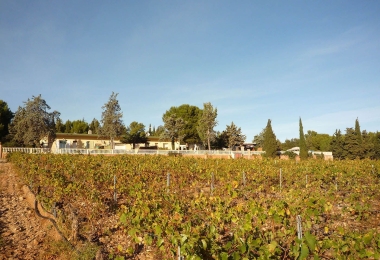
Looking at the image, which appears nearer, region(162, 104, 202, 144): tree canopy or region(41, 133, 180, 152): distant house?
region(41, 133, 180, 152): distant house

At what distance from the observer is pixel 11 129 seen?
142ft

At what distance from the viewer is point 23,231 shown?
284 inches

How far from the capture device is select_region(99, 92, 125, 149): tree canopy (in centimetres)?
4331

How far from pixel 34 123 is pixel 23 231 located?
35.8 m

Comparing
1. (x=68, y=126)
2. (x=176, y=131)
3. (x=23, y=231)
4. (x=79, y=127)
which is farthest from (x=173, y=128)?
(x=23, y=231)

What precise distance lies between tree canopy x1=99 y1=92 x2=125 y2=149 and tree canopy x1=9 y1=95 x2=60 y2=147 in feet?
22.4

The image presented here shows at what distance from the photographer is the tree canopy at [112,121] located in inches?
1705

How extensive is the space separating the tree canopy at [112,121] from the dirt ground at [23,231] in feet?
108

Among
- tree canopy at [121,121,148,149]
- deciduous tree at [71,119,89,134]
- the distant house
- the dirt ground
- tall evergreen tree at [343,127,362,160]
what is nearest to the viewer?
the dirt ground

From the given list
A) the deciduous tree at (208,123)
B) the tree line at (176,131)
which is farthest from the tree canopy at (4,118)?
the deciduous tree at (208,123)

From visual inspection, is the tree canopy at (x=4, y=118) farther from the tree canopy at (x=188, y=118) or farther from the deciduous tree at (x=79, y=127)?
the tree canopy at (x=188, y=118)

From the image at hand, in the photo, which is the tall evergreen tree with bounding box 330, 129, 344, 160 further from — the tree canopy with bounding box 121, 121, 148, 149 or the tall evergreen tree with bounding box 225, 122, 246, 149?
the tree canopy with bounding box 121, 121, 148, 149

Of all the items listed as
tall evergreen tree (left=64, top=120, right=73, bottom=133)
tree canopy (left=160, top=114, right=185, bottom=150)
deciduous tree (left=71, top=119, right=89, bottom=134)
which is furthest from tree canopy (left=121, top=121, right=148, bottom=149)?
tall evergreen tree (left=64, top=120, right=73, bottom=133)

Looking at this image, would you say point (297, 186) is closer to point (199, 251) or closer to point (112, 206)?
point (112, 206)
